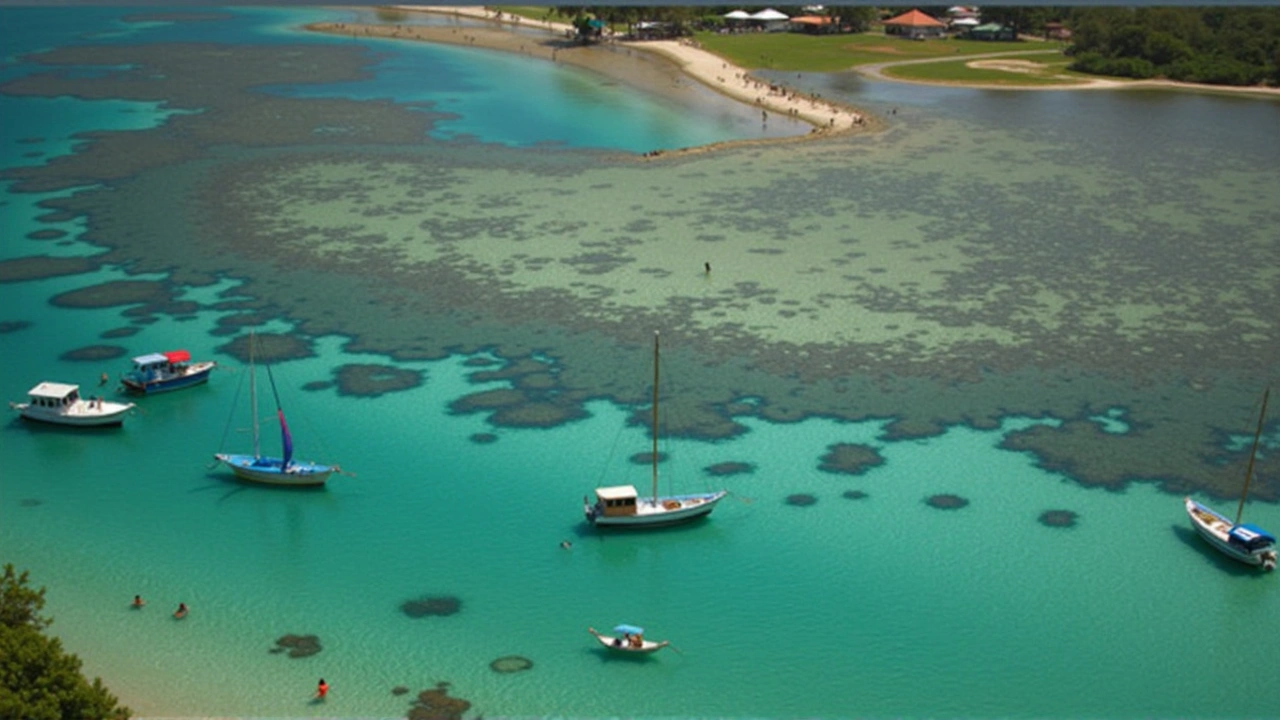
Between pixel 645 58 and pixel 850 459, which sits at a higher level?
pixel 645 58

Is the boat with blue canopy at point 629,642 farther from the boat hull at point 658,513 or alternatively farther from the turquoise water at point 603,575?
the boat hull at point 658,513

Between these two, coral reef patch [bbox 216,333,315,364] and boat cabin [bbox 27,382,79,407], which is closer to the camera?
boat cabin [bbox 27,382,79,407]

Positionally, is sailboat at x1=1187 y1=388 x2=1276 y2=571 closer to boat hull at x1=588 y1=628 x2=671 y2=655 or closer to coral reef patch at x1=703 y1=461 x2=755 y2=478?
coral reef patch at x1=703 y1=461 x2=755 y2=478

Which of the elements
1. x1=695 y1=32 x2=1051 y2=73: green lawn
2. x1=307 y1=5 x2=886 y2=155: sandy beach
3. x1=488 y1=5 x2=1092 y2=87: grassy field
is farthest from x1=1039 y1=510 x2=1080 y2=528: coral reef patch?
x1=695 y1=32 x2=1051 y2=73: green lawn

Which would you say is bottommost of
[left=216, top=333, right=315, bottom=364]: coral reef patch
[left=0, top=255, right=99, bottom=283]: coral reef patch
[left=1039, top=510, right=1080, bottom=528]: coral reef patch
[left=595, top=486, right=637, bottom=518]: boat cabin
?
[left=1039, top=510, right=1080, bottom=528]: coral reef patch

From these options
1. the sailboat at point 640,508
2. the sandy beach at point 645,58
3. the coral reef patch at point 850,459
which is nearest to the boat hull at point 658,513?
the sailboat at point 640,508

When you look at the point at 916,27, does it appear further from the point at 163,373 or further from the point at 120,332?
the point at 163,373

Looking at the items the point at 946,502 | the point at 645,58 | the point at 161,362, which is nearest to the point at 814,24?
the point at 645,58

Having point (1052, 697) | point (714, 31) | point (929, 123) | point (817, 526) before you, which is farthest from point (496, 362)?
point (714, 31)
